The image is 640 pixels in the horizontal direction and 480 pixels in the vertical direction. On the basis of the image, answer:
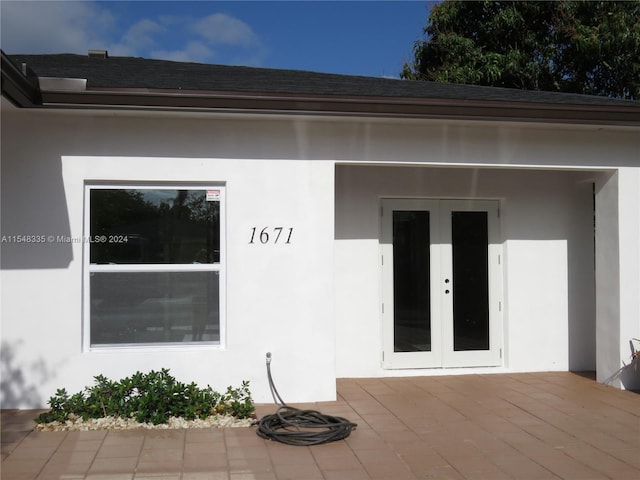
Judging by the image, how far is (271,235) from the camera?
6.80m

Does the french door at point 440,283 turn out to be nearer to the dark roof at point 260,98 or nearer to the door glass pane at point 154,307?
the dark roof at point 260,98

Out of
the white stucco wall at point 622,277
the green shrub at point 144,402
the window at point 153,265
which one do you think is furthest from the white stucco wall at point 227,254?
the white stucco wall at point 622,277

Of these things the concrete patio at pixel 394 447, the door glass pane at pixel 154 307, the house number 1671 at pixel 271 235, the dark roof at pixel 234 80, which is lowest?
the concrete patio at pixel 394 447

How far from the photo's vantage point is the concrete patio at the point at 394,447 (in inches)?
186

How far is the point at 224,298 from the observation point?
6.75 metres

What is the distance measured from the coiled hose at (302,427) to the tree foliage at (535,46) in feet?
40.7

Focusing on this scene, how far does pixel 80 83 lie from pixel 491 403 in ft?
17.3

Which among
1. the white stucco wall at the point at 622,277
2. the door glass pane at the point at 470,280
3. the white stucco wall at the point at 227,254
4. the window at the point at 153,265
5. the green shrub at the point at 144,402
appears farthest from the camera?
the door glass pane at the point at 470,280

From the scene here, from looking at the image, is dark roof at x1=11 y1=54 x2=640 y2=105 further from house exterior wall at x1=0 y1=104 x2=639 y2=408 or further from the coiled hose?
the coiled hose

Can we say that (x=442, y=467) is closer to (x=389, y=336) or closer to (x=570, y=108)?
(x=389, y=336)

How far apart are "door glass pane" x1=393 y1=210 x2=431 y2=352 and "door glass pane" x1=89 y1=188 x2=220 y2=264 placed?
2.63 meters

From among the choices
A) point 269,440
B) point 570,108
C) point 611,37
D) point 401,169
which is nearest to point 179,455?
point 269,440

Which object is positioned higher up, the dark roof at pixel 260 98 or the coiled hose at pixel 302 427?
the dark roof at pixel 260 98

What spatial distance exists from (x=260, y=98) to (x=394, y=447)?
348 cm
